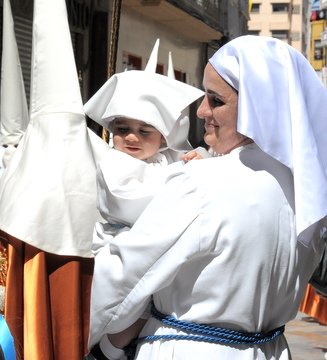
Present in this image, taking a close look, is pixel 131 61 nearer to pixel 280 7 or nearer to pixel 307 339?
pixel 307 339

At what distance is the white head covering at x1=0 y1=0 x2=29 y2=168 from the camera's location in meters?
5.59

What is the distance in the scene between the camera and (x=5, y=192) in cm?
353

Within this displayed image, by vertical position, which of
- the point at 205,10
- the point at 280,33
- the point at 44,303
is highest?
the point at 280,33

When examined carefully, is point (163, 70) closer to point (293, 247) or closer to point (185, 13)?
point (185, 13)

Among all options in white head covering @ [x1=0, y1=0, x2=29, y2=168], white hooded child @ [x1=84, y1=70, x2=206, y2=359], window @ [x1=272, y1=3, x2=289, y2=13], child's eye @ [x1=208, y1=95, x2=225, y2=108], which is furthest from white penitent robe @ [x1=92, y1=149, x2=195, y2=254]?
window @ [x1=272, y1=3, x2=289, y2=13]

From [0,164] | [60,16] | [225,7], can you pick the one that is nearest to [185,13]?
[225,7]

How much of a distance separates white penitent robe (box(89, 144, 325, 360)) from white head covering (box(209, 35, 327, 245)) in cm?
8

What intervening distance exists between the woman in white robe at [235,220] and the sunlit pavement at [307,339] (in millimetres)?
3883

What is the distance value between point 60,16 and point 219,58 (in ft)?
6.08

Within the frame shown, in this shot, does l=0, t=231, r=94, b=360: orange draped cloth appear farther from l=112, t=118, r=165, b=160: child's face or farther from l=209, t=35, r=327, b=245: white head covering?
l=209, t=35, r=327, b=245: white head covering

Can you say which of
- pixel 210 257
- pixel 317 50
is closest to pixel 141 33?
pixel 210 257

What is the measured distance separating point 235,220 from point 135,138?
3.96ft

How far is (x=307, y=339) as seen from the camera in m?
6.84

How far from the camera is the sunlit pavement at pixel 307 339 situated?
620cm
